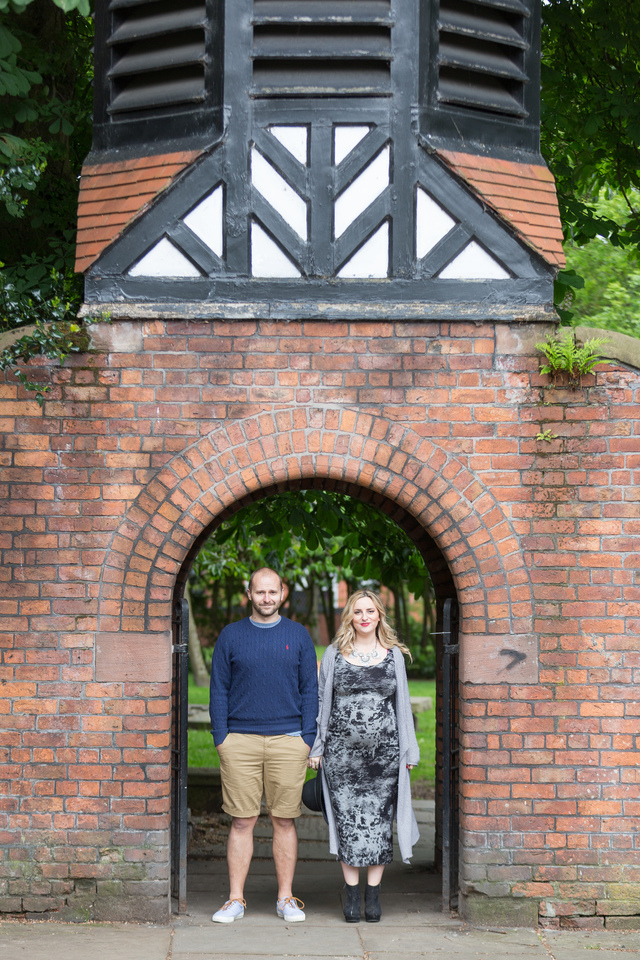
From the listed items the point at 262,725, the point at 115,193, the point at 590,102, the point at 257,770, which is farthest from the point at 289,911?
the point at 590,102

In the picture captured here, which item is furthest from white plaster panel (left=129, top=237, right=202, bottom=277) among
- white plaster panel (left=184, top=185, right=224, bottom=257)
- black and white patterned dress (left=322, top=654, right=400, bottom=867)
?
black and white patterned dress (left=322, top=654, right=400, bottom=867)

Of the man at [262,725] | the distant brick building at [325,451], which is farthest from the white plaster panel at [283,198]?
the man at [262,725]

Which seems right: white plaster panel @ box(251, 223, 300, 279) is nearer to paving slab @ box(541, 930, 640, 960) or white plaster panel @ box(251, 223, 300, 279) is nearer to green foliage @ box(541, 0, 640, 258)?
green foliage @ box(541, 0, 640, 258)

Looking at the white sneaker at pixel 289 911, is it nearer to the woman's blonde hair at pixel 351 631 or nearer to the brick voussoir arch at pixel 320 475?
the woman's blonde hair at pixel 351 631

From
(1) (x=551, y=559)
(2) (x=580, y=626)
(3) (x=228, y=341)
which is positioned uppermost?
(3) (x=228, y=341)

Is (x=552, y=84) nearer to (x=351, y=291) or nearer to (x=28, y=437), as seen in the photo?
(x=351, y=291)

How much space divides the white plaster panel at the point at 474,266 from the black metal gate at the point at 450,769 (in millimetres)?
1839

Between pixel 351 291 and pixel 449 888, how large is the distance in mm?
3403

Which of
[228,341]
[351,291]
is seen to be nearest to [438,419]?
[351,291]

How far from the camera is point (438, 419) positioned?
5.41 m

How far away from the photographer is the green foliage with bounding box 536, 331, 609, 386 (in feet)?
17.5

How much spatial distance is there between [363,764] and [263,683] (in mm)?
697

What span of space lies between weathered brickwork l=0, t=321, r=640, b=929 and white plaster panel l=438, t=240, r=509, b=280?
300 millimetres

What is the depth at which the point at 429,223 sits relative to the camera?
18.0ft
